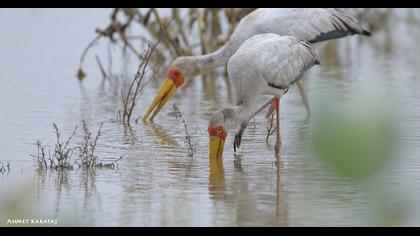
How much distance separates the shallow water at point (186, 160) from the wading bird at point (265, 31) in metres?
0.34

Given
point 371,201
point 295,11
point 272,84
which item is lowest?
point 371,201

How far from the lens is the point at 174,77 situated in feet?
27.2

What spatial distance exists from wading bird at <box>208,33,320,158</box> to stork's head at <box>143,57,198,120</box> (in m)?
1.17

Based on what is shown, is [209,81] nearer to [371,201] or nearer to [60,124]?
[60,124]

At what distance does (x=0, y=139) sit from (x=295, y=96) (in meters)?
3.59

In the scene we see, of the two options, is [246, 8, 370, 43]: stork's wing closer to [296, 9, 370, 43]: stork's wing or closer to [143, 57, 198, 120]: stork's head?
[296, 9, 370, 43]: stork's wing

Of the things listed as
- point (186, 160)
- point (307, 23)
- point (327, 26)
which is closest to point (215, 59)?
point (307, 23)

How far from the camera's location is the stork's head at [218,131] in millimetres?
6273

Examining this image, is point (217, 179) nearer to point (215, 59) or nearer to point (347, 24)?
point (215, 59)

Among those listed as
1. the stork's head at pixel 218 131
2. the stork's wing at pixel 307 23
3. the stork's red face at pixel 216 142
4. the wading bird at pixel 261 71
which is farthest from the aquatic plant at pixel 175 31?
the stork's red face at pixel 216 142

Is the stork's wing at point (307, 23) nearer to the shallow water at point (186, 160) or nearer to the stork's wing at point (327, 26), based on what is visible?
the stork's wing at point (327, 26)

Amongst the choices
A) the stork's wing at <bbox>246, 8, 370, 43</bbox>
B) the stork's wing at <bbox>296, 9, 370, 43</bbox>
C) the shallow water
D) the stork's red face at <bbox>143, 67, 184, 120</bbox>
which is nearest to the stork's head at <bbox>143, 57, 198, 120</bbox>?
the stork's red face at <bbox>143, 67, 184, 120</bbox>

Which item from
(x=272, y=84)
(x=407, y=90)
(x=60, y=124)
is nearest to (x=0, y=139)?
(x=60, y=124)
